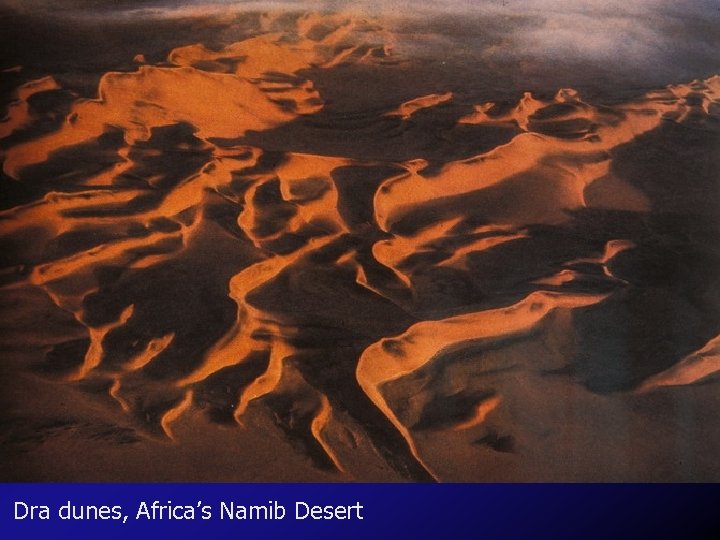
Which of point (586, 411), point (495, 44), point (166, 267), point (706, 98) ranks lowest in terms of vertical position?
point (586, 411)

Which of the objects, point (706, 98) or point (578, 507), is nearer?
point (578, 507)

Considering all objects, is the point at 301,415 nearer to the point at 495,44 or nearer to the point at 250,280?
the point at 250,280

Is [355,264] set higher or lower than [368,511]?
higher

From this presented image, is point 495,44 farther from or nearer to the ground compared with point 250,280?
farther from the ground

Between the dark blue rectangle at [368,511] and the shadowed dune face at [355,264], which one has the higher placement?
the shadowed dune face at [355,264]

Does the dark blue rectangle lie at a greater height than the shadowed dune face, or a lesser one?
lesser

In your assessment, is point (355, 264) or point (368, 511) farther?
point (355, 264)

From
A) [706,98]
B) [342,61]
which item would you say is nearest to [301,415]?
[342,61]
